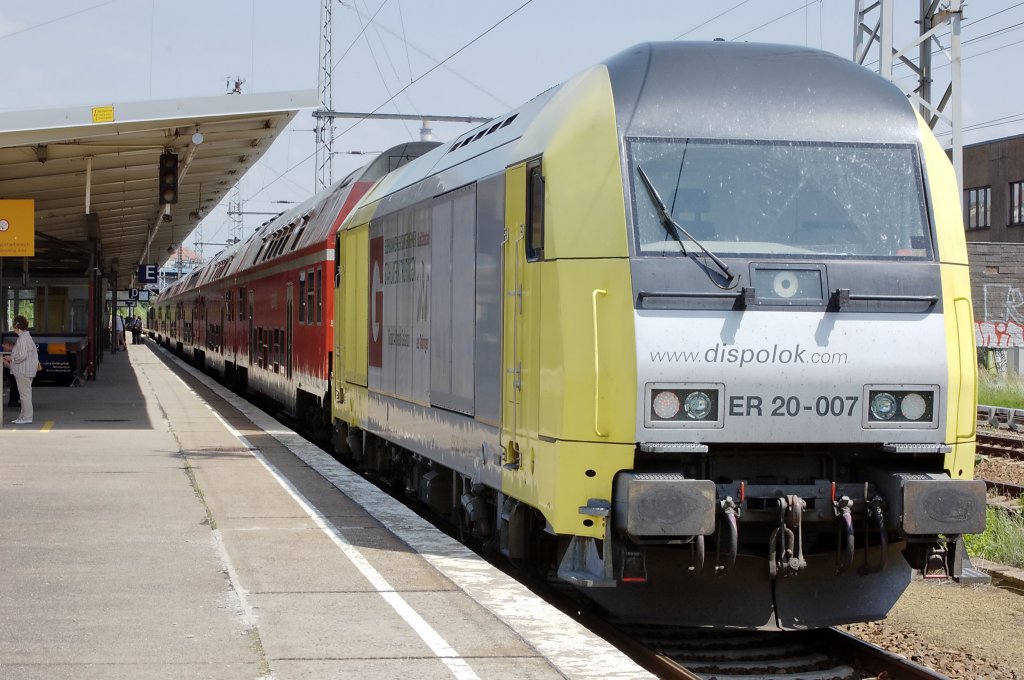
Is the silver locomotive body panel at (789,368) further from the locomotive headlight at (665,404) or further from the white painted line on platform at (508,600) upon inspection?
the white painted line on platform at (508,600)

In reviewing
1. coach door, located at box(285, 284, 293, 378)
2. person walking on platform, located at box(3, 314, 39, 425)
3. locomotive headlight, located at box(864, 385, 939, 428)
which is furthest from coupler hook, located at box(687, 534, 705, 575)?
person walking on platform, located at box(3, 314, 39, 425)

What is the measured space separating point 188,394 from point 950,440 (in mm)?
20824

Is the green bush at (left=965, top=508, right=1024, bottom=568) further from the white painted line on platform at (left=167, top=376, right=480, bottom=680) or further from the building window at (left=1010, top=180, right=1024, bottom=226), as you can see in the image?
the building window at (left=1010, top=180, right=1024, bottom=226)

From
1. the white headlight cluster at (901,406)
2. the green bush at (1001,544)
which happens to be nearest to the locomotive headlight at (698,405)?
the white headlight cluster at (901,406)

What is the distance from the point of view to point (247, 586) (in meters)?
7.31

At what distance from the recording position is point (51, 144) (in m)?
17.6

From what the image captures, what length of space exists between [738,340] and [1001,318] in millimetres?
23502

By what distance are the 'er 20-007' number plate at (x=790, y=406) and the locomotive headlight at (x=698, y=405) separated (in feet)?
0.37

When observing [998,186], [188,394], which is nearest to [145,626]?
[188,394]

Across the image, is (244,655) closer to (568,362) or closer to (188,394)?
(568,362)

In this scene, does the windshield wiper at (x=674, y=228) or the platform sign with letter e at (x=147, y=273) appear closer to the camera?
the windshield wiper at (x=674, y=228)

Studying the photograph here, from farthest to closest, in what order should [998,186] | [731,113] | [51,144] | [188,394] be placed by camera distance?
1. [998,186]
2. [188,394]
3. [51,144]
4. [731,113]

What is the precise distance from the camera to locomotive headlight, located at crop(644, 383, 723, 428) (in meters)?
6.79

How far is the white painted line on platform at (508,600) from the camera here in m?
5.80
